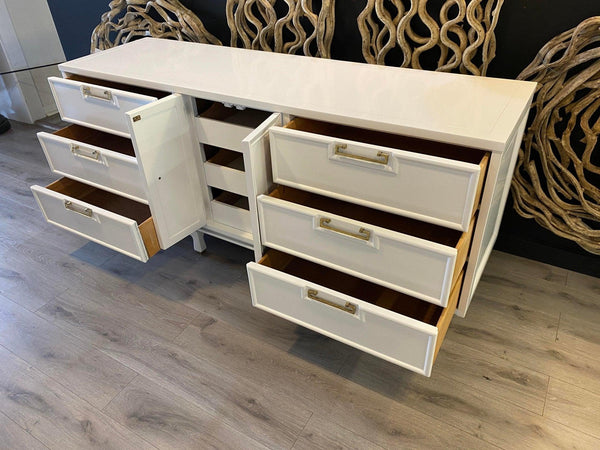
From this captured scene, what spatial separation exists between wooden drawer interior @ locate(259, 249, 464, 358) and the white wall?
2.13 metres

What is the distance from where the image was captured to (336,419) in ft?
4.11

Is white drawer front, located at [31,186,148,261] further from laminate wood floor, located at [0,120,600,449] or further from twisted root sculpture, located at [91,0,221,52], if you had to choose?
twisted root sculpture, located at [91,0,221,52]

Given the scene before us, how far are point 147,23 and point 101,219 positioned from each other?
1006mm

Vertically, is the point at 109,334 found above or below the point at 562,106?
below

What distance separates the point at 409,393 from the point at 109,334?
0.96 m

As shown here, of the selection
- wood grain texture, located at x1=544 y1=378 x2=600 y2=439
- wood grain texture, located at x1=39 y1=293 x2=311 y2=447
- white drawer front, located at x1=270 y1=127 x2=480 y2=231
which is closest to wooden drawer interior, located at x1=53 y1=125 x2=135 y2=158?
wood grain texture, located at x1=39 y1=293 x2=311 y2=447

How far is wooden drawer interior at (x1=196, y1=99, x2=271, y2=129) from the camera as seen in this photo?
5.05ft

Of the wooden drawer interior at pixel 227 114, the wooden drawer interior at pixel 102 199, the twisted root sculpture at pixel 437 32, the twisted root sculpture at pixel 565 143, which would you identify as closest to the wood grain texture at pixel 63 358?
the wooden drawer interior at pixel 102 199

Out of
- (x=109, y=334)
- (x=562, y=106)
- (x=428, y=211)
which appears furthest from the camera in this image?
(x=109, y=334)

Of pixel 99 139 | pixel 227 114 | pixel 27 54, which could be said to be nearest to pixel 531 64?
pixel 227 114

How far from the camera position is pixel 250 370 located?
1.39m

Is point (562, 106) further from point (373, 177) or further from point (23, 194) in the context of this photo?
point (23, 194)

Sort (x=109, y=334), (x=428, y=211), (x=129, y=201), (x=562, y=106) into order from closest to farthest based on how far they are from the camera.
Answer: (x=428, y=211), (x=562, y=106), (x=109, y=334), (x=129, y=201)

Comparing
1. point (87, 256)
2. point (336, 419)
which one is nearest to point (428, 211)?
point (336, 419)
